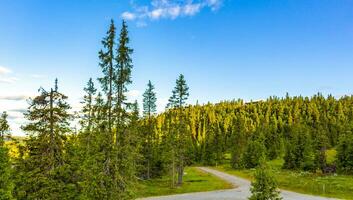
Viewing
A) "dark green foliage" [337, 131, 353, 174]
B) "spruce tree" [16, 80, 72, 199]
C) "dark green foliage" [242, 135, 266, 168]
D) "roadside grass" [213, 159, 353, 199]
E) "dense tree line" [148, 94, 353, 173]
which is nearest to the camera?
"spruce tree" [16, 80, 72, 199]

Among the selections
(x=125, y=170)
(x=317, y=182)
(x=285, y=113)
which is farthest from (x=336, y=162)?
(x=285, y=113)

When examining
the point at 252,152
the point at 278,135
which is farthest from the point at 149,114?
the point at 278,135

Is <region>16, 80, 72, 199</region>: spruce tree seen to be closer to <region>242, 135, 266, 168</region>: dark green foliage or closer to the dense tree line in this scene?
the dense tree line

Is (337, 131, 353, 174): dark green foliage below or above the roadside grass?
above

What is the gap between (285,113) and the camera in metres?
177

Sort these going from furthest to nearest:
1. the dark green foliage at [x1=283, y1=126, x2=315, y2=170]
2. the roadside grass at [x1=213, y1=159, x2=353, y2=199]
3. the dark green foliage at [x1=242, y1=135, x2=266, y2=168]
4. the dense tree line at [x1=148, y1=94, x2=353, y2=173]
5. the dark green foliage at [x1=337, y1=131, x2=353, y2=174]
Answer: the dark green foliage at [x1=242, y1=135, x2=266, y2=168]
the dark green foliage at [x1=283, y1=126, x2=315, y2=170]
the dense tree line at [x1=148, y1=94, x2=353, y2=173]
the dark green foliage at [x1=337, y1=131, x2=353, y2=174]
the roadside grass at [x1=213, y1=159, x2=353, y2=199]

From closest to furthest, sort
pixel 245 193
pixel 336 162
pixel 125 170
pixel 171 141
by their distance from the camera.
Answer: pixel 125 170
pixel 245 193
pixel 171 141
pixel 336 162

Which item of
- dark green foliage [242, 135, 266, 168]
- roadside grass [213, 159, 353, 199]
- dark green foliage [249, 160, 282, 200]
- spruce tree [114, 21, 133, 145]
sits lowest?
roadside grass [213, 159, 353, 199]

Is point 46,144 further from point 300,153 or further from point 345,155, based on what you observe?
point 300,153

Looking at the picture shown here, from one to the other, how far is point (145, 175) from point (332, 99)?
13699 cm

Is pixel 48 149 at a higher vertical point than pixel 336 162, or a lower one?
higher

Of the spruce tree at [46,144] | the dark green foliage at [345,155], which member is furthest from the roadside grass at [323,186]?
the spruce tree at [46,144]

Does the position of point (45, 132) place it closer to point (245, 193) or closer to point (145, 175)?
point (245, 193)

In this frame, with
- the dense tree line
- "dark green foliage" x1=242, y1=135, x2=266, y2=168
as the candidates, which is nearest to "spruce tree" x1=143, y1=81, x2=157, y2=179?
the dense tree line
